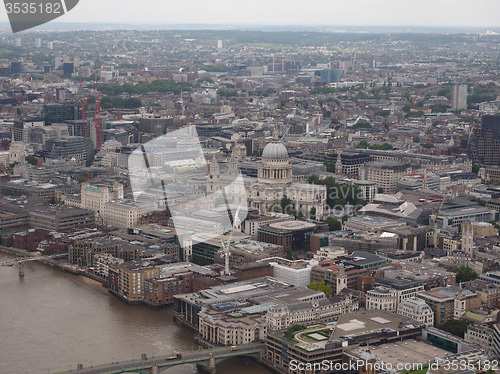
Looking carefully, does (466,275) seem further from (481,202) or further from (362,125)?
(362,125)

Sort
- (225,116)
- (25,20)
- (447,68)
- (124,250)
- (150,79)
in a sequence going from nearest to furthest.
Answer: (25,20) < (124,250) < (225,116) < (150,79) < (447,68)

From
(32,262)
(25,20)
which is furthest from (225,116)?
(25,20)

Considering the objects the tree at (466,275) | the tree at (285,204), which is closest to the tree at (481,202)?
the tree at (285,204)

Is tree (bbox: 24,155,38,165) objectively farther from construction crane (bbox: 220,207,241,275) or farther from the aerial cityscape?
construction crane (bbox: 220,207,241,275)

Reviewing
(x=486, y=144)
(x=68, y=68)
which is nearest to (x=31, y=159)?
(x=486, y=144)

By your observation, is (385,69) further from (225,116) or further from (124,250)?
(124,250)

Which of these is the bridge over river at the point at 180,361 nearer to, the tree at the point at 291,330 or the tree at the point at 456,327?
the tree at the point at 291,330

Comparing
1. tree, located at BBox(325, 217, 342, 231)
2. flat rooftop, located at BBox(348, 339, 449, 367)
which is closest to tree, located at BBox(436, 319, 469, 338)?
flat rooftop, located at BBox(348, 339, 449, 367)
